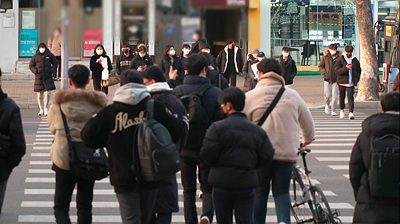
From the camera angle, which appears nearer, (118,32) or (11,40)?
(118,32)

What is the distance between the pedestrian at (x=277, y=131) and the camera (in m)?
7.55

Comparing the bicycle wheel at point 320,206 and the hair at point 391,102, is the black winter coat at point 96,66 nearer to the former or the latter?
the bicycle wheel at point 320,206

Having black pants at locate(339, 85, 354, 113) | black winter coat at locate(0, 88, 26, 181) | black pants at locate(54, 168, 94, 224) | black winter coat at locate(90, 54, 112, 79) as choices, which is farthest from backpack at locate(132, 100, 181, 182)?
black winter coat at locate(90, 54, 112, 79)

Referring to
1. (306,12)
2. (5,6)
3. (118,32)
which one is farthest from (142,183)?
(306,12)

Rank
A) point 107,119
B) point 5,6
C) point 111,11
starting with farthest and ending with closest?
point 5,6 → point 111,11 → point 107,119

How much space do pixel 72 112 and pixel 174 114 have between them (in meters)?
1.03

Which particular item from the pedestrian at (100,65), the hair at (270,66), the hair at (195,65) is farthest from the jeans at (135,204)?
the pedestrian at (100,65)

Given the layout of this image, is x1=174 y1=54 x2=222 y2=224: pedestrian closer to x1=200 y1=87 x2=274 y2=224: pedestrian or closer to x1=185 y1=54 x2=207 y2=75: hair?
x1=185 y1=54 x2=207 y2=75: hair

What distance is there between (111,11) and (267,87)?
2889 mm

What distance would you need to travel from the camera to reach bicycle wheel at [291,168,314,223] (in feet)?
26.0

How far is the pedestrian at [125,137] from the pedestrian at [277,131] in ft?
4.33

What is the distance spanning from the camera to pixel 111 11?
9.80m

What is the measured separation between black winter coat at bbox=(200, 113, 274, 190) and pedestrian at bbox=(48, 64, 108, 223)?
1.12 meters

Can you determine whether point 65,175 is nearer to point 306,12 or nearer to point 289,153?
point 289,153
